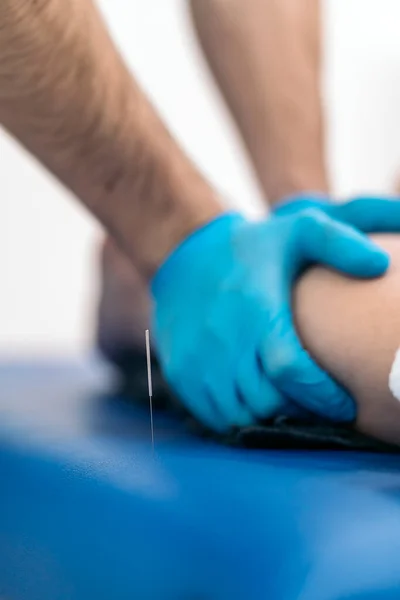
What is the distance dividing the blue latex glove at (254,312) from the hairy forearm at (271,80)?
1.24 ft

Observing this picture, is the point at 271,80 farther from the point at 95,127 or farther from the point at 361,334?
the point at 361,334

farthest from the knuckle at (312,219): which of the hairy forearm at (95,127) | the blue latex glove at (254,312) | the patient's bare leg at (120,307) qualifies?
the patient's bare leg at (120,307)

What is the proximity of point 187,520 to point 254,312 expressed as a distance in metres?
0.21

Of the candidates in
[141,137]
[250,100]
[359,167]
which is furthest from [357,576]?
[359,167]

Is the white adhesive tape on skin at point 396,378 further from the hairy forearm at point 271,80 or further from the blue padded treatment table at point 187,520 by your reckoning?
the hairy forearm at point 271,80

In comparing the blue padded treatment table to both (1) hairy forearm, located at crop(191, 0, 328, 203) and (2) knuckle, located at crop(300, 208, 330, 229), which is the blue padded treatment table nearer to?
(2) knuckle, located at crop(300, 208, 330, 229)

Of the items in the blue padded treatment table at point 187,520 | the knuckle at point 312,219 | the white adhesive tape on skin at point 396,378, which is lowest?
the blue padded treatment table at point 187,520

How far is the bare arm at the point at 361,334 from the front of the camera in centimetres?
55

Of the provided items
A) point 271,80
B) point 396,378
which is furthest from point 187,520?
point 271,80

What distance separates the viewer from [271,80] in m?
1.10

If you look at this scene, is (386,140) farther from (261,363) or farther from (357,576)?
(357,576)

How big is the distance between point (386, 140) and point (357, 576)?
179 cm

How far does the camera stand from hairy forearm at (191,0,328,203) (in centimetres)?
107

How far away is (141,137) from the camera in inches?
28.8
